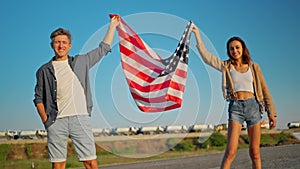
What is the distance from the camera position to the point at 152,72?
6.63 meters

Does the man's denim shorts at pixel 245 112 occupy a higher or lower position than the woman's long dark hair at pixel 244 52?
lower

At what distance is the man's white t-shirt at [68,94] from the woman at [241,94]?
1.64m

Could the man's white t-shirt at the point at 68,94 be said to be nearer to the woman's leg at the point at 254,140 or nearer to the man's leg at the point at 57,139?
the man's leg at the point at 57,139

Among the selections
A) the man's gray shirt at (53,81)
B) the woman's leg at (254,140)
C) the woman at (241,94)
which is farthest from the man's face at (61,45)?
the woman's leg at (254,140)

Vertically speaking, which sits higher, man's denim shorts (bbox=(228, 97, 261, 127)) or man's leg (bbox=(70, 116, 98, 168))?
man's denim shorts (bbox=(228, 97, 261, 127))

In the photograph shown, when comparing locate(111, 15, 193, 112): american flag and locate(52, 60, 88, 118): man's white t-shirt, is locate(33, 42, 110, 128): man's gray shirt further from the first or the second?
locate(111, 15, 193, 112): american flag

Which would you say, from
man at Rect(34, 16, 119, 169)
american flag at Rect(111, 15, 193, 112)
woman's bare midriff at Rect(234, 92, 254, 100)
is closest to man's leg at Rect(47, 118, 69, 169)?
man at Rect(34, 16, 119, 169)

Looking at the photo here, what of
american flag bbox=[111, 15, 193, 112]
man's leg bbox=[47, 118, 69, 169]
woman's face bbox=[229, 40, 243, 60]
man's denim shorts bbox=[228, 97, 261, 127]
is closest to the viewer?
man's leg bbox=[47, 118, 69, 169]

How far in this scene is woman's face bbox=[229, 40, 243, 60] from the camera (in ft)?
17.6

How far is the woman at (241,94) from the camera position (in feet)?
17.1

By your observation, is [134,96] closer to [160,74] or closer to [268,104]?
[160,74]

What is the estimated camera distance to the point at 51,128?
15.3 feet

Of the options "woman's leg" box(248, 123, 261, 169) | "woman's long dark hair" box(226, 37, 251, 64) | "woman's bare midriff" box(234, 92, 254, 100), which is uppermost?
"woman's long dark hair" box(226, 37, 251, 64)

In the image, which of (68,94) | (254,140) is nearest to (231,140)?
(254,140)
